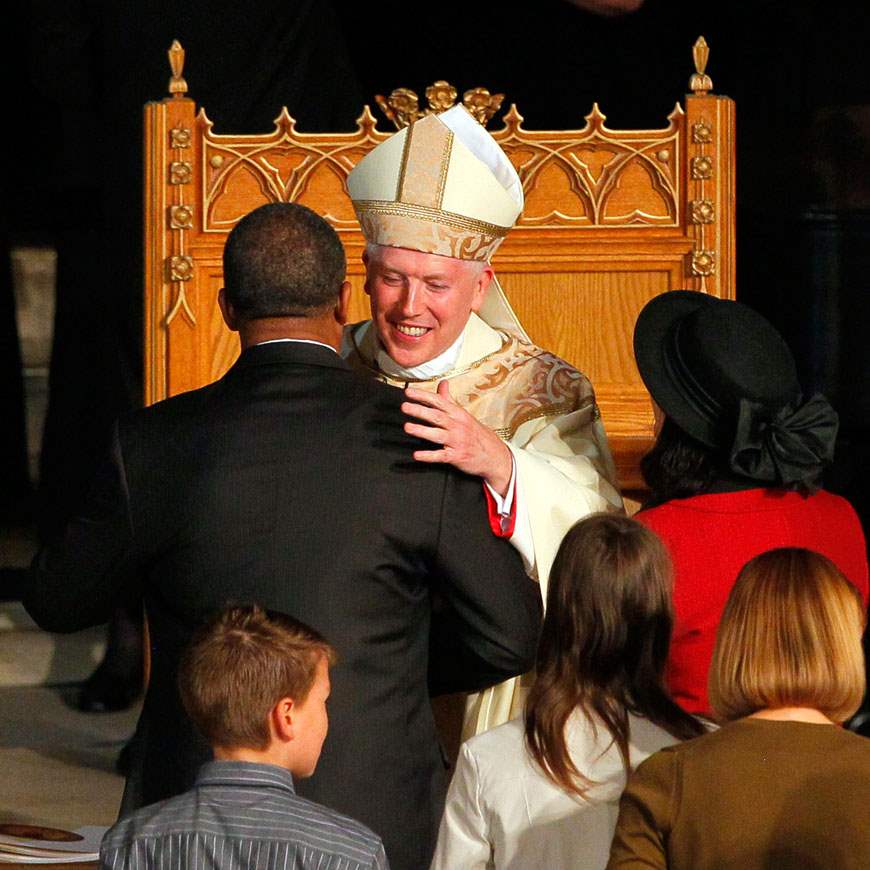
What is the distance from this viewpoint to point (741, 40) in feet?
20.6

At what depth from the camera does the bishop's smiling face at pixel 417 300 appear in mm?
3697

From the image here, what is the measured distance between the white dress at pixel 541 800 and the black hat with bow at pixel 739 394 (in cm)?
70

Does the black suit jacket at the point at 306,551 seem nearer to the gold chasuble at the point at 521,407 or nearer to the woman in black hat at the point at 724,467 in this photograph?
the woman in black hat at the point at 724,467

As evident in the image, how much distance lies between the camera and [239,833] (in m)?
2.34

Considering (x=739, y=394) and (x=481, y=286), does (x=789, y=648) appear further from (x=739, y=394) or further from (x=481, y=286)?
(x=481, y=286)

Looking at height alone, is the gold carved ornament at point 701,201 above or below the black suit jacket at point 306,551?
above

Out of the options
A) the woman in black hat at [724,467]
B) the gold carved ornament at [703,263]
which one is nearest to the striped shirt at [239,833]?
the woman in black hat at [724,467]

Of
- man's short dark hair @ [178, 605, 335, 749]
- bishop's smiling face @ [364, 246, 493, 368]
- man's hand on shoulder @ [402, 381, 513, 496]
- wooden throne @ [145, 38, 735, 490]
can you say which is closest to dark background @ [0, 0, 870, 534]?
wooden throne @ [145, 38, 735, 490]

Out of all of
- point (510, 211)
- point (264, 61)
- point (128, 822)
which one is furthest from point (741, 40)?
point (128, 822)

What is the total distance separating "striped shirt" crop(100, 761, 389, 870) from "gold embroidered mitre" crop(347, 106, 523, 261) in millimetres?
1606

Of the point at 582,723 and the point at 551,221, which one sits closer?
the point at 582,723

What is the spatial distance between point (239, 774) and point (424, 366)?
61.2 inches

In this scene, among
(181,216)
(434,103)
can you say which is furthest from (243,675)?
(181,216)

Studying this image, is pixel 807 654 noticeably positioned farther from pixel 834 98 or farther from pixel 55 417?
pixel 55 417
